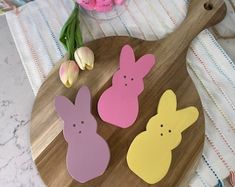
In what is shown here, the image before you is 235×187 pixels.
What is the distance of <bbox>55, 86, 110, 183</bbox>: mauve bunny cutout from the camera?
620 millimetres

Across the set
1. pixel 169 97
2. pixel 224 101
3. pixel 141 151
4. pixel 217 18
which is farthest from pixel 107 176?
pixel 217 18

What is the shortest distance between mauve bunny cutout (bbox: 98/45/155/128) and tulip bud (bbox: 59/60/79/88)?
0.06 m

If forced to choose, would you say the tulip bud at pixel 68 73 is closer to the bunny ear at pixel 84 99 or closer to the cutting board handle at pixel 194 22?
the bunny ear at pixel 84 99

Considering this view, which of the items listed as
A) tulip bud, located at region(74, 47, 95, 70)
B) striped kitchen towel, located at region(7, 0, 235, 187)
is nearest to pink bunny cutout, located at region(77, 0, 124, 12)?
striped kitchen towel, located at region(7, 0, 235, 187)

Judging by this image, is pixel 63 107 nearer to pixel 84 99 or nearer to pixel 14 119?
pixel 84 99

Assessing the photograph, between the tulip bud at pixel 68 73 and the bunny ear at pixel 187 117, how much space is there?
0.67 feet

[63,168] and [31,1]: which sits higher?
[31,1]

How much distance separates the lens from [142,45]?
0.74 metres

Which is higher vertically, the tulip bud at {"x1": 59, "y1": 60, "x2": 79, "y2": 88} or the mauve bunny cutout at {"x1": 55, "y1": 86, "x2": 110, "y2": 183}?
the tulip bud at {"x1": 59, "y1": 60, "x2": 79, "y2": 88}

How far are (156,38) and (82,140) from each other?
28cm

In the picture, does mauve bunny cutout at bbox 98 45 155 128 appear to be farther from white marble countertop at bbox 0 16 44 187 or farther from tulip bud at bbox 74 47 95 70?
white marble countertop at bbox 0 16 44 187

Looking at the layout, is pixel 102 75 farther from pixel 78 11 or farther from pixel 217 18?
pixel 217 18

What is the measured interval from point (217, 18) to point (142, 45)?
0.57ft

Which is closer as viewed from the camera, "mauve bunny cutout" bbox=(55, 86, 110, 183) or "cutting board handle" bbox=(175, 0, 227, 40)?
"mauve bunny cutout" bbox=(55, 86, 110, 183)
